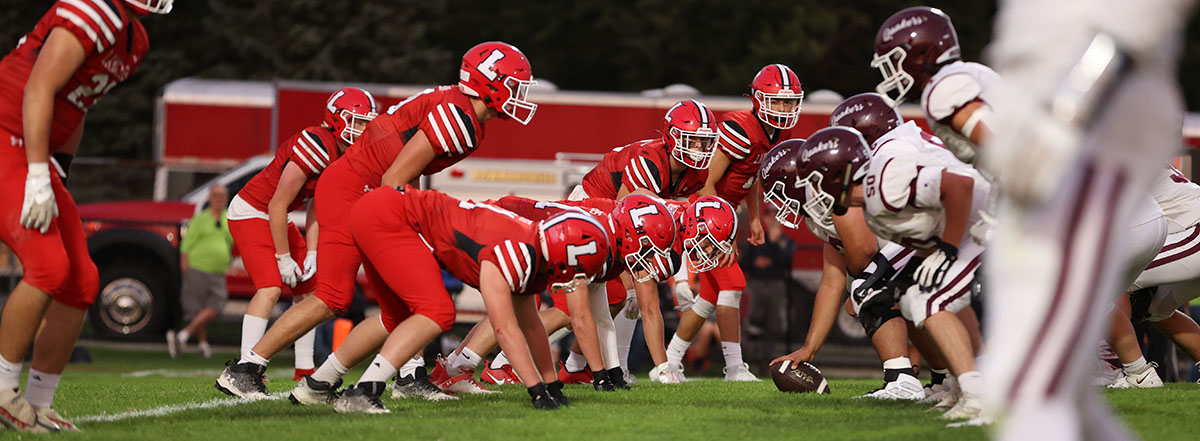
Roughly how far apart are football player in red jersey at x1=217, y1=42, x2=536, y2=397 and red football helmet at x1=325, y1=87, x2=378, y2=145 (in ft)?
3.41

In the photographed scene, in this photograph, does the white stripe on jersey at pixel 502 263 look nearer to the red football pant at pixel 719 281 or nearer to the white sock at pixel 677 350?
the red football pant at pixel 719 281

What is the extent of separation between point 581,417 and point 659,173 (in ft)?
10.8

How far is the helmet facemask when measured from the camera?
6.08 metres

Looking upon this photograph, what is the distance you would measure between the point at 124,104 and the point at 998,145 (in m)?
29.9

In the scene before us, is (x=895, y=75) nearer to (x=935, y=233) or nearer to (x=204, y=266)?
(x=935, y=233)

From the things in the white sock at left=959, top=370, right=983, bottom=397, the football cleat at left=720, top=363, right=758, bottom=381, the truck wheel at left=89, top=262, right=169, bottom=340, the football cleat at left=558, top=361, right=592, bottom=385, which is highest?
the white sock at left=959, top=370, right=983, bottom=397

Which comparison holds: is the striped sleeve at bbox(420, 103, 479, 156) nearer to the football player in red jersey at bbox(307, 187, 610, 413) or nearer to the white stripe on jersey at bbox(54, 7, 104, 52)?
the football player in red jersey at bbox(307, 187, 610, 413)

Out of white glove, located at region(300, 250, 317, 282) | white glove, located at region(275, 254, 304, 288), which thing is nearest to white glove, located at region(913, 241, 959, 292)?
white glove, located at region(275, 254, 304, 288)

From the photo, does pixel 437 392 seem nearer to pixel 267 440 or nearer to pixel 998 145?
pixel 267 440

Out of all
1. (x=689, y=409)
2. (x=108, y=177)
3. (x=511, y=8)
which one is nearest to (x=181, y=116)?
(x=108, y=177)

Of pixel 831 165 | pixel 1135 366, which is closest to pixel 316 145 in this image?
pixel 831 165

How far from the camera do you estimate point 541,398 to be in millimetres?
6488

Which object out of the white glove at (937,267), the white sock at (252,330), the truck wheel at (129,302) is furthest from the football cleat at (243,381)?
the truck wheel at (129,302)

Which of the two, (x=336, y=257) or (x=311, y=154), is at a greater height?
(x=311, y=154)
